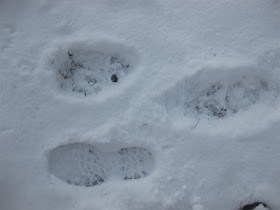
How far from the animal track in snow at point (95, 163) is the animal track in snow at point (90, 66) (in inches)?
11.6

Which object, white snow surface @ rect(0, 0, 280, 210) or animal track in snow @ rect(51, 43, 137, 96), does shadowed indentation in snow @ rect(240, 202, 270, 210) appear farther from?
animal track in snow @ rect(51, 43, 137, 96)

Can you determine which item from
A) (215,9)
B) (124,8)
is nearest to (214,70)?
(215,9)

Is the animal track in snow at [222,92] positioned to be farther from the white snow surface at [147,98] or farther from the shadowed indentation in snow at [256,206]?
the shadowed indentation in snow at [256,206]

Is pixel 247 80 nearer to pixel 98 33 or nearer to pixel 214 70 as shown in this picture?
pixel 214 70

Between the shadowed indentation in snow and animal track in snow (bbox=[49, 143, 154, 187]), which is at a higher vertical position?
the shadowed indentation in snow

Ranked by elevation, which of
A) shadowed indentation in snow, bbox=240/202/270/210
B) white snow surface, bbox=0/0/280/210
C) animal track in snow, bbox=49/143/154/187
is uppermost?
white snow surface, bbox=0/0/280/210

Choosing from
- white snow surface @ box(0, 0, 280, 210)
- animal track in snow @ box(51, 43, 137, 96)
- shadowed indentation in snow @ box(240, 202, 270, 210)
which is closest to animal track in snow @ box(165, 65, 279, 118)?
white snow surface @ box(0, 0, 280, 210)

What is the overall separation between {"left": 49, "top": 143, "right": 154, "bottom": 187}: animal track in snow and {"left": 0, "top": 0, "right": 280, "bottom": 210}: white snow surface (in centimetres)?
2

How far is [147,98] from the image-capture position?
128 cm

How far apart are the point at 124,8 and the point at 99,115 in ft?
1.87

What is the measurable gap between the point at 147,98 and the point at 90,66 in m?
0.35

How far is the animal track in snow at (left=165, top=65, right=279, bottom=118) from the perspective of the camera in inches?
51.4

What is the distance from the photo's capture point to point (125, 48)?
134 centimetres

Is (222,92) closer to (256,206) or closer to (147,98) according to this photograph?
(147,98)
